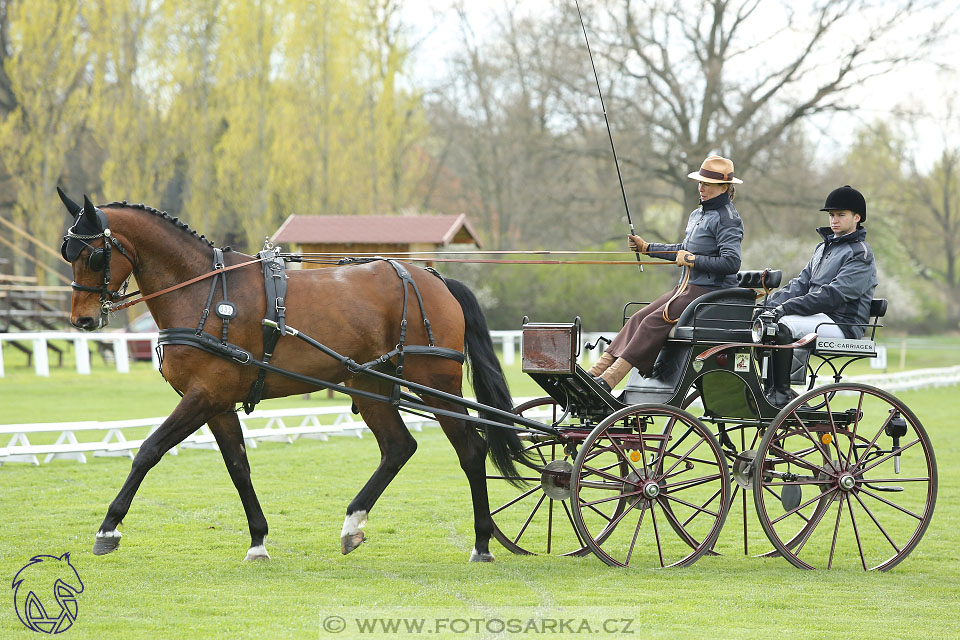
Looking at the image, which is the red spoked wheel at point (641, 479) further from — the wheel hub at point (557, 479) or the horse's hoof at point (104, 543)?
the horse's hoof at point (104, 543)

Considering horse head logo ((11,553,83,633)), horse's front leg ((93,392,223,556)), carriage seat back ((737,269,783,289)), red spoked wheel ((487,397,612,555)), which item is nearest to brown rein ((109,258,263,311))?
horse's front leg ((93,392,223,556))

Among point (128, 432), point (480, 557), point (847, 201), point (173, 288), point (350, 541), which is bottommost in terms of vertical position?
point (128, 432)

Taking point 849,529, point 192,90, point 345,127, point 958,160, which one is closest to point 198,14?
point 192,90

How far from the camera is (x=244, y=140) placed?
104ft

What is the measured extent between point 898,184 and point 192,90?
2995 centimetres

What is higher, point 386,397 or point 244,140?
point 244,140

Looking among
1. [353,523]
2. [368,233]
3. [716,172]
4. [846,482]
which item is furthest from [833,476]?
[368,233]

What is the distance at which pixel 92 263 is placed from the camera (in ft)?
19.1

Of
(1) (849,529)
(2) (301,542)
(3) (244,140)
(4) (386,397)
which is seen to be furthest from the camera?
(3) (244,140)

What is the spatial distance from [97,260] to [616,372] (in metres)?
3.02

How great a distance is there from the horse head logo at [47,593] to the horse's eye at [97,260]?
157 centimetres

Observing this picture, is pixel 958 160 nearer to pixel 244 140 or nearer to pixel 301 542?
pixel 244 140

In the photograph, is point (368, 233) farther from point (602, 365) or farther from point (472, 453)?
point (602, 365)

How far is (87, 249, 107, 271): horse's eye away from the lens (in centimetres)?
581
